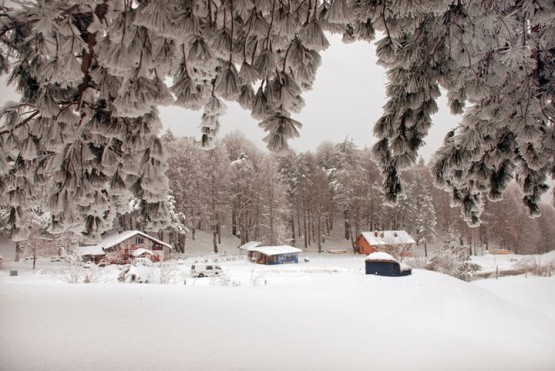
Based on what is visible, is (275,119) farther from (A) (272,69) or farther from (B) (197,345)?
(B) (197,345)

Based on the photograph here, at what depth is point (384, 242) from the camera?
899 inches

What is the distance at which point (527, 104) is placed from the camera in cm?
228

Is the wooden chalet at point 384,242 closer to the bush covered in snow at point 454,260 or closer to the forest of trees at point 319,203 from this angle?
the forest of trees at point 319,203

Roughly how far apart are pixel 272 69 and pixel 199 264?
17781mm

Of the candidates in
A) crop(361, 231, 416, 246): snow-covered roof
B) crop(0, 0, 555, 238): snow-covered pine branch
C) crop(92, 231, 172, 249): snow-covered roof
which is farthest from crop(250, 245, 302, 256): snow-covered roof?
crop(0, 0, 555, 238): snow-covered pine branch

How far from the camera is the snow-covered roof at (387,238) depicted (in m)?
22.6

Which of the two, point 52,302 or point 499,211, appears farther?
point 499,211

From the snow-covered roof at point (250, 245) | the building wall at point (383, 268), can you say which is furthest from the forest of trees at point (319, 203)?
the building wall at point (383, 268)

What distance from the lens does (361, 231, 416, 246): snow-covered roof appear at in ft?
74.1

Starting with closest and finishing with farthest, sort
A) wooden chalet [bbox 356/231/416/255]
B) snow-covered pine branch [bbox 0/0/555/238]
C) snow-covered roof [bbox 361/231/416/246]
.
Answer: snow-covered pine branch [bbox 0/0/555/238] < wooden chalet [bbox 356/231/416/255] < snow-covered roof [bbox 361/231/416/246]

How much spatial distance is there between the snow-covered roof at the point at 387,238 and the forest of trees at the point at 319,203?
3.45 feet

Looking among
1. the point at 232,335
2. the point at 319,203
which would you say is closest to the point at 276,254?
the point at 319,203

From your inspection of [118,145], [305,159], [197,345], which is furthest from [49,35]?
[305,159]

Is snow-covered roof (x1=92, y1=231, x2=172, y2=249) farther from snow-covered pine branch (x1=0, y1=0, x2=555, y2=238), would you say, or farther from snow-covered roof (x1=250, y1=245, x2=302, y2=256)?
snow-covered pine branch (x1=0, y1=0, x2=555, y2=238)
